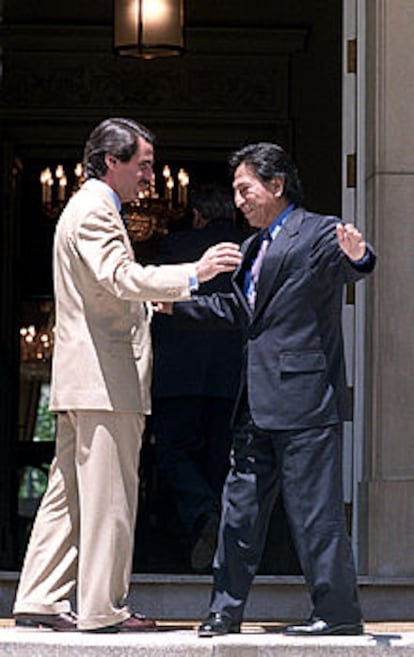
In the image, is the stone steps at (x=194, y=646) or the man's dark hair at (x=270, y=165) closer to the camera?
the stone steps at (x=194, y=646)

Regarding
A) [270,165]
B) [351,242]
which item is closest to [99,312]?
[270,165]

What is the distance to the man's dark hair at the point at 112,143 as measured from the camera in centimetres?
750

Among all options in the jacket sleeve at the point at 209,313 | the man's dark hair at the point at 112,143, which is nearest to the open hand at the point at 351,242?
the jacket sleeve at the point at 209,313

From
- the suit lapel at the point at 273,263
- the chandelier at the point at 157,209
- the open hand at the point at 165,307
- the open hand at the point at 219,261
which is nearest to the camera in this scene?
the open hand at the point at 219,261

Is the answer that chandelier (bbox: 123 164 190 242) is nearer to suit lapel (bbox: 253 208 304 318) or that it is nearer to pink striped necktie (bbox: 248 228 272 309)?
pink striped necktie (bbox: 248 228 272 309)

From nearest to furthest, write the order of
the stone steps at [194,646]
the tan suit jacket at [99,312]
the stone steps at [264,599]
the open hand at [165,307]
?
the stone steps at [194,646], the tan suit jacket at [99,312], the open hand at [165,307], the stone steps at [264,599]

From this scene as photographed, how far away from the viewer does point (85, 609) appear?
7.34m

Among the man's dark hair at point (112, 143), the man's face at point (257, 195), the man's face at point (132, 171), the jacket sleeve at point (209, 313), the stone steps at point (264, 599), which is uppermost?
the man's dark hair at point (112, 143)

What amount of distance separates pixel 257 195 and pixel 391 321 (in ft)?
8.07

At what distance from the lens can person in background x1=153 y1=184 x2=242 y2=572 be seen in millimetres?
10297

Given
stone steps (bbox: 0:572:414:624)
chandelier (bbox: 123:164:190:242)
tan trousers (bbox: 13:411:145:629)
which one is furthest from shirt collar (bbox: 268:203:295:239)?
chandelier (bbox: 123:164:190:242)

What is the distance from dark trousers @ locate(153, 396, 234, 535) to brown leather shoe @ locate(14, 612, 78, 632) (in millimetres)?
2606

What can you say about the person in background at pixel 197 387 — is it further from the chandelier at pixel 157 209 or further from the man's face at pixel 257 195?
the chandelier at pixel 157 209

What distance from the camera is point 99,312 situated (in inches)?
292
